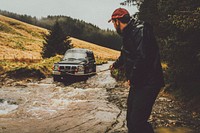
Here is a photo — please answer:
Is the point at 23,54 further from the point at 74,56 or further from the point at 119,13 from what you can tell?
the point at 119,13

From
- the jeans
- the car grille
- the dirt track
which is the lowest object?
the dirt track

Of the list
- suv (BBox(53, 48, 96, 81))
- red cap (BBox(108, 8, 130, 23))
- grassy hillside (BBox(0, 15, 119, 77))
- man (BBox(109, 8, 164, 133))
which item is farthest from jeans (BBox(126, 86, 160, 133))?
grassy hillside (BBox(0, 15, 119, 77))

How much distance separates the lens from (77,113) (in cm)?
810

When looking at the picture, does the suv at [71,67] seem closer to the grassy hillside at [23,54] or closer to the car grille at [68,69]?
the car grille at [68,69]

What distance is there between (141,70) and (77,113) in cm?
485

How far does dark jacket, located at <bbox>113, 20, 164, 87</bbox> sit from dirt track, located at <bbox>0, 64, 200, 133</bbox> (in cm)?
281

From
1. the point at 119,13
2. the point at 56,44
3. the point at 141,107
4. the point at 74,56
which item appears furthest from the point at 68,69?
the point at 56,44

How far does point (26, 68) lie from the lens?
18016 millimetres

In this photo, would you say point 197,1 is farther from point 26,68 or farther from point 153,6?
point 26,68

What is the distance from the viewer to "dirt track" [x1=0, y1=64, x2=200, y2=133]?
21.1ft

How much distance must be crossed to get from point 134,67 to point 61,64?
13.4 meters

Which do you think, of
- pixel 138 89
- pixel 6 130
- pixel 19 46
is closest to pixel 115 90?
pixel 6 130

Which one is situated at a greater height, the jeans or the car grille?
the jeans

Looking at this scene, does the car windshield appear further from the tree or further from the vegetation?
the vegetation
